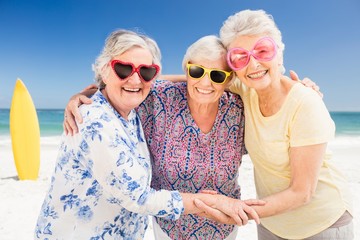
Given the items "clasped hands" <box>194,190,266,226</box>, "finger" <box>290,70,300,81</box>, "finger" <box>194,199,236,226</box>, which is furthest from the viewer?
"finger" <box>290,70,300,81</box>

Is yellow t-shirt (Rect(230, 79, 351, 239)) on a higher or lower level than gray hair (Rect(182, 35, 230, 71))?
lower

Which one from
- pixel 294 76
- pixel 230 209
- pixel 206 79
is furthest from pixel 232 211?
pixel 294 76

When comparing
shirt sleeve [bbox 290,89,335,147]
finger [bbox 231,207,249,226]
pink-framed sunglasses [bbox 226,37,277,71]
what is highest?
pink-framed sunglasses [bbox 226,37,277,71]

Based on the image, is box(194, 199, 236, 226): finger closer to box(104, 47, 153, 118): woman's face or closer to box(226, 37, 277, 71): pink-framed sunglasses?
box(104, 47, 153, 118): woman's face

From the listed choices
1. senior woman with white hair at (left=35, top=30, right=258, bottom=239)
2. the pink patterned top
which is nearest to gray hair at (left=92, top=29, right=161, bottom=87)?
senior woman with white hair at (left=35, top=30, right=258, bottom=239)

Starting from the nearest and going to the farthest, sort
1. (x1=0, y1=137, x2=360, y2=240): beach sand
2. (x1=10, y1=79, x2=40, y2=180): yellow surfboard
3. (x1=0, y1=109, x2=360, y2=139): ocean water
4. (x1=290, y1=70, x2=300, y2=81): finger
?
(x1=290, y1=70, x2=300, y2=81): finger → (x1=0, y1=137, x2=360, y2=240): beach sand → (x1=10, y1=79, x2=40, y2=180): yellow surfboard → (x1=0, y1=109, x2=360, y2=139): ocean water

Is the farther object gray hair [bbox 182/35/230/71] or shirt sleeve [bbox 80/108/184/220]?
gray hair [bbox 182/35/230/71]

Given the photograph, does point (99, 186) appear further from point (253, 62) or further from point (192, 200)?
point (253, 62)

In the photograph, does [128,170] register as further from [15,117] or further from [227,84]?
[15,117]

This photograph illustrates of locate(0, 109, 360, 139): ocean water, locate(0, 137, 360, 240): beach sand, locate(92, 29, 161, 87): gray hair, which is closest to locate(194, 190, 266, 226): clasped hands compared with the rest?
locate(92, 29, 161, 87): gray hair

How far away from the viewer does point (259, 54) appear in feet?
7.07

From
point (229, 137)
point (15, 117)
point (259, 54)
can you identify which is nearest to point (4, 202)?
point (15, 117)

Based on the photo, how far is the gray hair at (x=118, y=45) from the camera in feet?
6.49

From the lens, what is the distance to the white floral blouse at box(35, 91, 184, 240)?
1.74 metres
